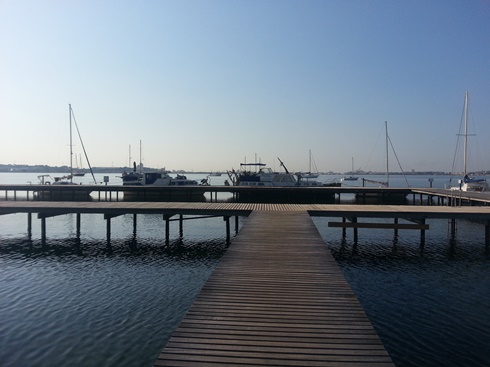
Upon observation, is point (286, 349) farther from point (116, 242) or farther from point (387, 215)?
point (116, 242)

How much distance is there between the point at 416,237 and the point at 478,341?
15.3 m

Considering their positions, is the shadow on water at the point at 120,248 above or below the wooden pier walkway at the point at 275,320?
below

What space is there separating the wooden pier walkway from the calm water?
251cm

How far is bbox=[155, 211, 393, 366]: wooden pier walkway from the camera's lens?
483 cm

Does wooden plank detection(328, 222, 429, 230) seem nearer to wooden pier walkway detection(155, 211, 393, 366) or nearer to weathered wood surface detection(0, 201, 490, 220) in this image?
weathered wood surface detection(0, 201, 490, 220)

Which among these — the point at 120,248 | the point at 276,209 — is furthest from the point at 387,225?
the point at 120,248

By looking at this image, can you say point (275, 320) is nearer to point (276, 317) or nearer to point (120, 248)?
point (276, 317)

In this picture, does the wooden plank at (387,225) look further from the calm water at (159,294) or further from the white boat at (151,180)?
the white boat at (151,180)

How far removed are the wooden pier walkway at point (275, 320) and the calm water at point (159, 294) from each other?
8.24 feet

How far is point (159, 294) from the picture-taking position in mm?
12305

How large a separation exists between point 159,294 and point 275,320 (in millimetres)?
7371

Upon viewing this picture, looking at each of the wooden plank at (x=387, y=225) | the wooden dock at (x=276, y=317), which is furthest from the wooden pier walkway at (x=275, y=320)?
the wooden plank at (x=387, y=225)

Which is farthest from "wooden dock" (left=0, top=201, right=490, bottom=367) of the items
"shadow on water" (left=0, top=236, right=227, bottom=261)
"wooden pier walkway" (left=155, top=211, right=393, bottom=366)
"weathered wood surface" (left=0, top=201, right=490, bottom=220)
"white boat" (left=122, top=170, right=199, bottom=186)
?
"white boat" (left=122, top=170, right=199, bottom=186)

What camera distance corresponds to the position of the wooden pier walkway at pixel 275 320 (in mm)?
4828
